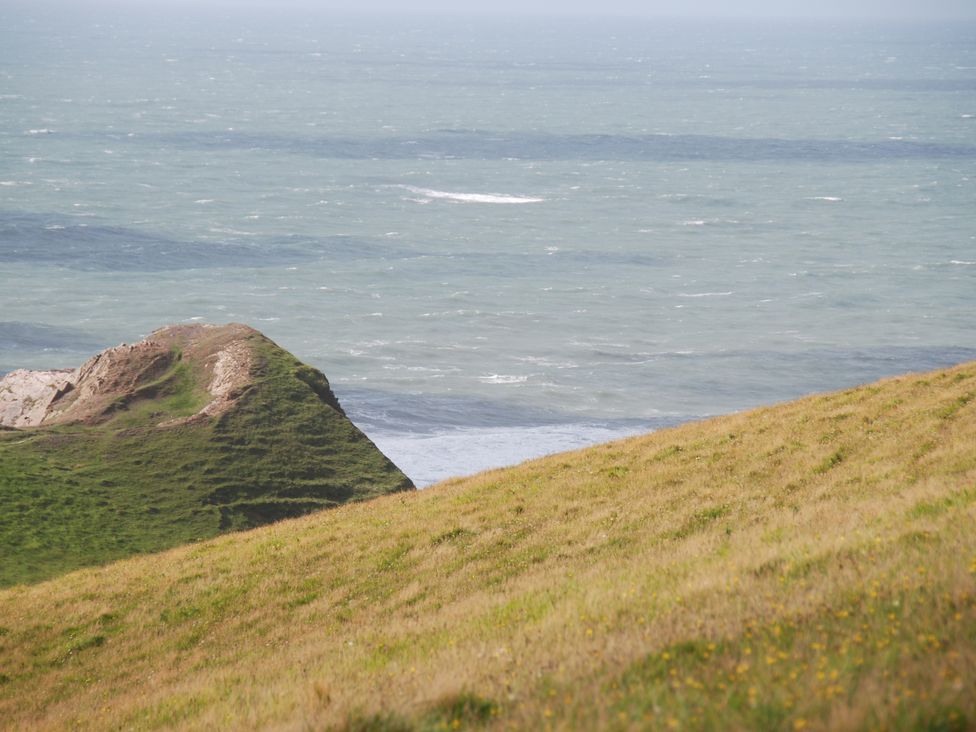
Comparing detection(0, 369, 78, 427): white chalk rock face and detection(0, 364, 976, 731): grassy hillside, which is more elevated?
detection(0, 364, 976, 731): grassy hillside

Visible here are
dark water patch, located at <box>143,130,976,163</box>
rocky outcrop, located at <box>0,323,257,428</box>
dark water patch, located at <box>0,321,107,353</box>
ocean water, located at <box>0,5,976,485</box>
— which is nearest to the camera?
rocky outcrop, located at <box>0,323,257,428</box>

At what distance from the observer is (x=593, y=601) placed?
690 inches

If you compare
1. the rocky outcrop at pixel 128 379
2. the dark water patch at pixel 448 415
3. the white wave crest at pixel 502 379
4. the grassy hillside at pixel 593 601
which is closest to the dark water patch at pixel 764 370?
the dark water patch at pixel 448 415

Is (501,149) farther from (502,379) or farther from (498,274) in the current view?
(502,379)

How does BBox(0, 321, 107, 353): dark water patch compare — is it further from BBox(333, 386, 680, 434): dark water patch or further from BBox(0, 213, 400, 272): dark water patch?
BBox(333, 386, 680, 434): dark water patch

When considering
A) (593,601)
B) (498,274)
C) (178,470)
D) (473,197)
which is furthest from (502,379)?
(473,197)

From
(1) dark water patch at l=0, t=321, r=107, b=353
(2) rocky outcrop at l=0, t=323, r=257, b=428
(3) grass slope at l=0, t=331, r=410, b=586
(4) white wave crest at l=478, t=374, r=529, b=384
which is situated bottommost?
(4) white wave crest at l=478, t=374, r=529, b=384

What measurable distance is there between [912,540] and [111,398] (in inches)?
1352

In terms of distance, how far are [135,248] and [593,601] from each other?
104 m

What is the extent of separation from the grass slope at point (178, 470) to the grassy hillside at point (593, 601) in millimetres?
5209

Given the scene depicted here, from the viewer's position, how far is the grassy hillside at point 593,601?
12477 millimetres

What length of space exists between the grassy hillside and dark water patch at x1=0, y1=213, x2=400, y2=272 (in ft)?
264

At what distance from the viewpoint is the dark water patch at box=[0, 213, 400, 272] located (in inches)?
4269

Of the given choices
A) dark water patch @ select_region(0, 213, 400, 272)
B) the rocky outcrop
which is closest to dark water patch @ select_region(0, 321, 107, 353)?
dark water patch @ select_region(0, 213, 400, 272)
